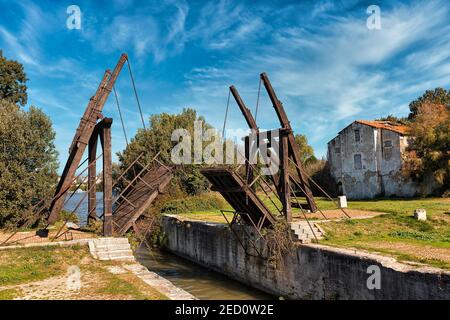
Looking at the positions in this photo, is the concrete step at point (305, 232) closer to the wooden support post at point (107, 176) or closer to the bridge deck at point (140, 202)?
the bridge deck at point (140, 202)

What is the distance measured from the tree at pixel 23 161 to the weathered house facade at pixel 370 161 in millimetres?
27059

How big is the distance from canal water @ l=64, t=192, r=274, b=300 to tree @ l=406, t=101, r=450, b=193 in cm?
1995

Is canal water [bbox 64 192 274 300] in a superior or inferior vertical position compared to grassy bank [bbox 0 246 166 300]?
inferior

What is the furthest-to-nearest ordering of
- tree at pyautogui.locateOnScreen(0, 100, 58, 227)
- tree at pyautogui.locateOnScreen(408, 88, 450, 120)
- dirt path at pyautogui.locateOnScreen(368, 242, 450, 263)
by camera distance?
1. tree at pyautogui.locateOnScreen(408, 88, 450, 120)
2. tree at pyautogui.locateOnScreen(0, 100, 58, 227)
3. dirt path at pyautogui.locateOnScreen(368, 242, 450, 263)

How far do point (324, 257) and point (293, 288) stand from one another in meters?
2.43

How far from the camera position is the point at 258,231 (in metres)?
15.0

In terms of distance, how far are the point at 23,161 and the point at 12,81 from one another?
15.2m

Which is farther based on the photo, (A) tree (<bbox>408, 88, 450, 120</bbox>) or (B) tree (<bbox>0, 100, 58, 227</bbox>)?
(A) tree (<bbox>408, 88, 450, 120</bbox>)

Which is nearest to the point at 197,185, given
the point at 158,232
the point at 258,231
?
the point at 158,232

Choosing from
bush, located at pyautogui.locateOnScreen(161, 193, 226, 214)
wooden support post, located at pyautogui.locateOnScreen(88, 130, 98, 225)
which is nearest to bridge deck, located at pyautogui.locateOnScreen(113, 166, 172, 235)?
wooden support post, located at pyautogui.locateOnScreen(88, 130, 98, 225)

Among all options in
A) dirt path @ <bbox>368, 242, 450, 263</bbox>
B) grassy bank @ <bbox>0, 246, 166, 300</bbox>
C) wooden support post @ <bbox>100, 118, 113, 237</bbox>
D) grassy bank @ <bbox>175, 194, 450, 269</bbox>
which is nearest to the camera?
grassy bank @ <bbox>0, 246, 166, 300</bbox>

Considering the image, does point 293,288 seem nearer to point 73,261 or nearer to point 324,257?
point 324,257

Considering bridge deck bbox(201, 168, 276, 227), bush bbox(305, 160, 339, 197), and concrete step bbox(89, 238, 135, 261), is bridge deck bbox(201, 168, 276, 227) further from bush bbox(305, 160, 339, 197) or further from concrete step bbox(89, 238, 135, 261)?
bush bbox(305, 160, 339, 197)

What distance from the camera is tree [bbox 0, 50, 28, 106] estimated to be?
31281 mm
